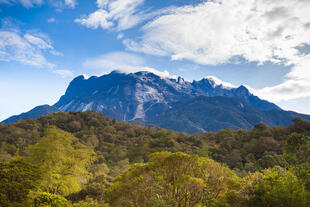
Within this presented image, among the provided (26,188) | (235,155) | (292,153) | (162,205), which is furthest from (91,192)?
(235,155)

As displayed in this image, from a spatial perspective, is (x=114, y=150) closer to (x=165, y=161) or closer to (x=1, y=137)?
(x=1, y=137)

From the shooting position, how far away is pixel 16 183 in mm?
17656

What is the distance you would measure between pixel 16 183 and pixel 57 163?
9704 mm

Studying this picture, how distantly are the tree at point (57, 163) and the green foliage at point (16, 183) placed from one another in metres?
2.57

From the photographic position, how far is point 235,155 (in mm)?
54594

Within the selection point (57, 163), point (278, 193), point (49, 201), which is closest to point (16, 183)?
point (49, 201)

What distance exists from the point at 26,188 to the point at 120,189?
9.00 m

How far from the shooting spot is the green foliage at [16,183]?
16031 millimetres

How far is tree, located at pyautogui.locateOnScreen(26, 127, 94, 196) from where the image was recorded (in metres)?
24.3

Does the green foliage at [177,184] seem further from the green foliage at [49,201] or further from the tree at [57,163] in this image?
the tree at [57,163]

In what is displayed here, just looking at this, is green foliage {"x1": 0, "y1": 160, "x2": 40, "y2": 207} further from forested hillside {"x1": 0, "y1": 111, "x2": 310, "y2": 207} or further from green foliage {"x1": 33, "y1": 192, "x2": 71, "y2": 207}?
green foliage {"x1": 33, "y1": 192, "x2": 71, "y2": 207}

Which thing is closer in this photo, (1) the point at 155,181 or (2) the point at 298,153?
(1) the point at 155,181

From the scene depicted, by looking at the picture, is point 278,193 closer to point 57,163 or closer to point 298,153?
point 298,153

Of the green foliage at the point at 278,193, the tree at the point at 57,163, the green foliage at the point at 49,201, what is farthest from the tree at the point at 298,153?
the tree at the point at 57,163
